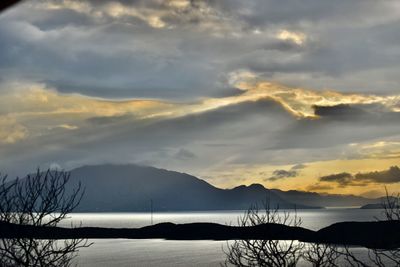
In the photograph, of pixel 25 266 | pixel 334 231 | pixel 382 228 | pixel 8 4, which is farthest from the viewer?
pixel 334 231

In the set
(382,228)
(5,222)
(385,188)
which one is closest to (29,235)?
(5,222)

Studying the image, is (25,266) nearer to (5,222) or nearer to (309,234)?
(5,222)

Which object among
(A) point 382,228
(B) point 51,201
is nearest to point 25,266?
(B) point 51,201

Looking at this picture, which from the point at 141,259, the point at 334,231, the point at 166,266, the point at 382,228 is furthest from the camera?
the point at 334,231

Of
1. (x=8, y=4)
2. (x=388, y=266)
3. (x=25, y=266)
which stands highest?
(x=8, y=4)

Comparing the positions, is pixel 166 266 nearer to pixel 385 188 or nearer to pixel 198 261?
pixel 198 261

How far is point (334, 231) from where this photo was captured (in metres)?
186

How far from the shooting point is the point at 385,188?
1989 cm

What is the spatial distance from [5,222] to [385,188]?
14129 millimetres

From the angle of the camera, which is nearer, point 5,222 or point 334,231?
point 5,222

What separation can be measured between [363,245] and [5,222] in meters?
173

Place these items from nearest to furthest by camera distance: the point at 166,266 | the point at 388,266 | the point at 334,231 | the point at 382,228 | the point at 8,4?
the point at 8,4 < the point at 388,266 < the point at 166,266 < the point at 382,228 < the point at 334,231

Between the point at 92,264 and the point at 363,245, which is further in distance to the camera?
the point at 363,245

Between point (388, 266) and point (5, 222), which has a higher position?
point (5, 222)
